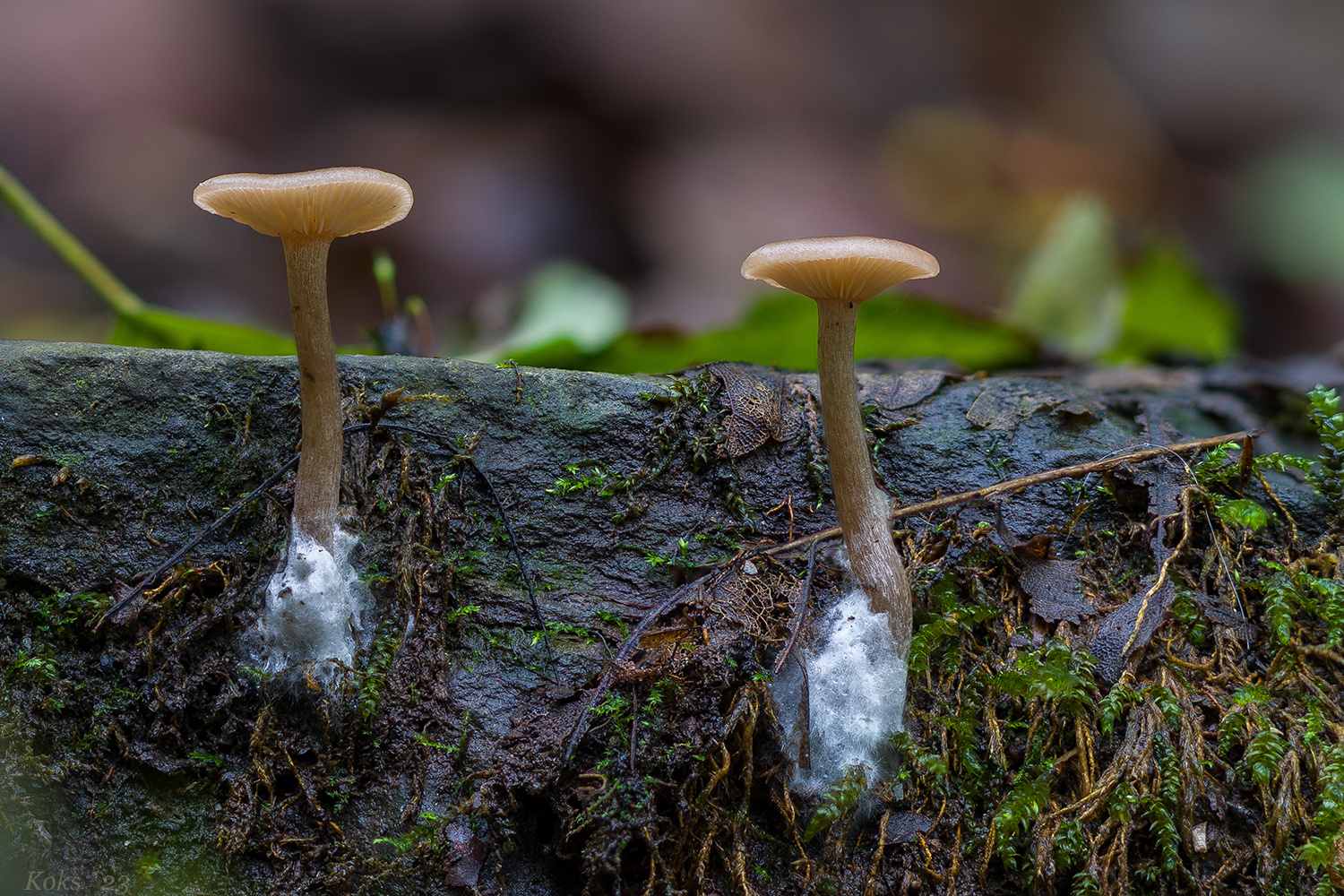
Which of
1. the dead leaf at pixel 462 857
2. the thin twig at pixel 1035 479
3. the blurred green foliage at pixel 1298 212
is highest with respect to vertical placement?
the blurred green foliage at pixel 1298 212

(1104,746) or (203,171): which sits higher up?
(203,171)

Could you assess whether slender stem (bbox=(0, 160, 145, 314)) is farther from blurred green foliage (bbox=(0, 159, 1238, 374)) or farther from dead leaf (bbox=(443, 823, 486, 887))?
dead leaf (bbox=(443, 823, 486, 887))

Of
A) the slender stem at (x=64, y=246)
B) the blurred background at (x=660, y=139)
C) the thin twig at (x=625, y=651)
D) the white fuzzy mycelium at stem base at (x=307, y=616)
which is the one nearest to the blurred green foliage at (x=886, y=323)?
the slender stem at (x=64, y=246)

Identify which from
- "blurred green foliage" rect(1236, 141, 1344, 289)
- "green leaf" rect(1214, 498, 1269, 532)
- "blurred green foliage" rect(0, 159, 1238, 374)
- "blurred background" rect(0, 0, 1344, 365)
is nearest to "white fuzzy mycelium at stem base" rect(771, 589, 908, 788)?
"green leaf" rect(1214, 498, 1269, 532)

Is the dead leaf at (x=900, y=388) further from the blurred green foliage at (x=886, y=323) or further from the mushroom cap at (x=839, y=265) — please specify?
the mushroom cap at (x=839, y=265)

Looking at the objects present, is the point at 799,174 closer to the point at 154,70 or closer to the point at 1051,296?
the point at 1051,296

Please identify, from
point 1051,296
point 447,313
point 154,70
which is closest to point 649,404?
point 1051,296

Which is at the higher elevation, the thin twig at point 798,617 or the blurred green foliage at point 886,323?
the blurred green foliage at point 886,323
